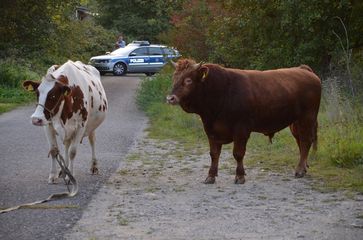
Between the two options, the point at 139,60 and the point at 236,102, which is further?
the point at 139,60

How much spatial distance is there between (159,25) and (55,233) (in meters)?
53.8

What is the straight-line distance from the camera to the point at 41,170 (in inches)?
456

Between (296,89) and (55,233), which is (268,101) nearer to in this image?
(296,89)

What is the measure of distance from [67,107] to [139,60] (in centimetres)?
3031

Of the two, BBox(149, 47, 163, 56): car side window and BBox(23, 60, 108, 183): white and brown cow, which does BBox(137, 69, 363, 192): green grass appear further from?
BBox(149, 47, 163, 56): car side window

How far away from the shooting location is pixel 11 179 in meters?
10.7

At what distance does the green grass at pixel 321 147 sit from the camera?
10.7 meters

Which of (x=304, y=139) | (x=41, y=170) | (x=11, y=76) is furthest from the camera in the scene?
(x=11, y=76)

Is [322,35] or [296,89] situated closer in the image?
[296,89]

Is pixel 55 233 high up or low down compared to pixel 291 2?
down

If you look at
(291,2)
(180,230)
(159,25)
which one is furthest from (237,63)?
(159,25)

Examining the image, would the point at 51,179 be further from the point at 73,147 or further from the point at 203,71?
the point at 203,71

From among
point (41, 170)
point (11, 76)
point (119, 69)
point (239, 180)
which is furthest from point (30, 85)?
point (119, 69)

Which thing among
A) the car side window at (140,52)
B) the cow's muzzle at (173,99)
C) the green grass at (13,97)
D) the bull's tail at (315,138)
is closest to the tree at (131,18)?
the car side window at (140,52)
